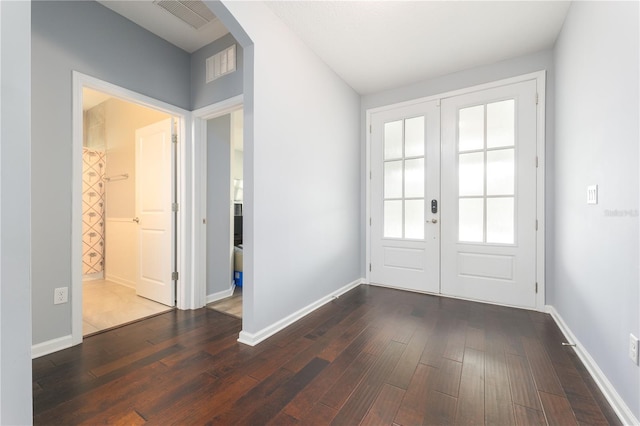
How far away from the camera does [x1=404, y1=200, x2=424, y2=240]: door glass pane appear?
3.32 m

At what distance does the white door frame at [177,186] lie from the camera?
2092 millimetres

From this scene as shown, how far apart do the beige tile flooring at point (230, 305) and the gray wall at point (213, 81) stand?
212cm

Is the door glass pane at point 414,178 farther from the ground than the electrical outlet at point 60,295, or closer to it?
farther from the ground

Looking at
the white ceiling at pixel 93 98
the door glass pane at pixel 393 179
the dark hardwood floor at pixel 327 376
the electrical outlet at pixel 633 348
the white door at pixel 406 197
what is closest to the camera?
the electrical outlet at pixel 633 348

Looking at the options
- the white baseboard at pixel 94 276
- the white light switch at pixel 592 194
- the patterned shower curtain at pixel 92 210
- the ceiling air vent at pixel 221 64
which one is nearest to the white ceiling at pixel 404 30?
the ceiling air vent at pixel 221 64

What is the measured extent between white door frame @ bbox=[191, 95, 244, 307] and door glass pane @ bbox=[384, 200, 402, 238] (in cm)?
221

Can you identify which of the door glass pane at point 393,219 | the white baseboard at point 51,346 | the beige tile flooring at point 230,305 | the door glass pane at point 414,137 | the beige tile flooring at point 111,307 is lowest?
the beige tile flooring at point 230,305

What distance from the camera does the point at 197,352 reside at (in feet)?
6.36

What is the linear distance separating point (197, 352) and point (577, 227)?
288cm

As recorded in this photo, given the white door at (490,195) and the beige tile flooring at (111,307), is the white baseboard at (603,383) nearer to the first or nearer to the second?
the white door at (490,195)

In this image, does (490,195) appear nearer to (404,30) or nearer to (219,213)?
(404,30)

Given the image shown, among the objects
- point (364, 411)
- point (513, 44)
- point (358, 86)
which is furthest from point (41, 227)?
point (513, 44)

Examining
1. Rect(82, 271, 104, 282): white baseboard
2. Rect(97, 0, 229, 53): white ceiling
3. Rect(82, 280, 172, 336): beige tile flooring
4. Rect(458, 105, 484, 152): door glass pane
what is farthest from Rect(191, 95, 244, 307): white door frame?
Rect(458, 105, 484, 152): door glass pane

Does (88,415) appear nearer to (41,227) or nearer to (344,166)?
(41,227)
